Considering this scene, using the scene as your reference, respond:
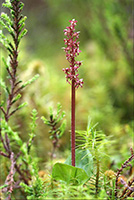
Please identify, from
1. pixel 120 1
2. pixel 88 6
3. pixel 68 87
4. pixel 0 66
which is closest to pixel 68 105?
pixel 68 87

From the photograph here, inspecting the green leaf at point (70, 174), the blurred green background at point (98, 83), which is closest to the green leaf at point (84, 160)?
the green leaf at point (70, 174)

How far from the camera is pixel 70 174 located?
478 mm

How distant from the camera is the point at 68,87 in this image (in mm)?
1454

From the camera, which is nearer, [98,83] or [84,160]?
[84,160]

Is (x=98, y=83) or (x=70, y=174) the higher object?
(x=98, y=83)

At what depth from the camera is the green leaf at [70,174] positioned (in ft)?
1.54

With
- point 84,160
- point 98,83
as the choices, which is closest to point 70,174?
point 84,160

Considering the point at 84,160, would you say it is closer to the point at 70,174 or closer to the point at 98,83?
the point at 70,174

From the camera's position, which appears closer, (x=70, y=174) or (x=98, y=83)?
(x=70, y=174)

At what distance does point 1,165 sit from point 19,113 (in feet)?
1.09

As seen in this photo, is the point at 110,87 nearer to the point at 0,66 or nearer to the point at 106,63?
the point at 106,63

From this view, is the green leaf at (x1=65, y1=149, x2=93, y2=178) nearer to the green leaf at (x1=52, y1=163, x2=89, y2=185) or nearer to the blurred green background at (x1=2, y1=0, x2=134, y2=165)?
the green leaf at (x1=52, y1=163, x2=89, y2=185)

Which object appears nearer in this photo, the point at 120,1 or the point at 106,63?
the point at 120,1

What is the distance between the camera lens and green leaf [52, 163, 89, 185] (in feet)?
1.54
